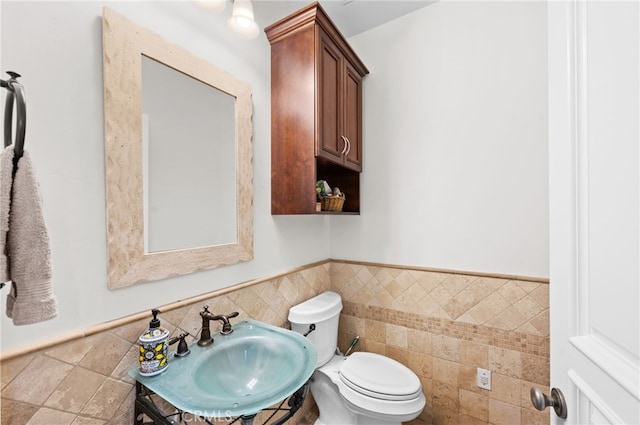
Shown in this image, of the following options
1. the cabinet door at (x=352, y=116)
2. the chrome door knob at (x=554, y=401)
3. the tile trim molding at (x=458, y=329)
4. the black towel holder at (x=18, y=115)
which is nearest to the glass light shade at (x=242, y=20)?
the cabinet door at (x=352, y=116)

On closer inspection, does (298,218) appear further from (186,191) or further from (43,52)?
(43,52)

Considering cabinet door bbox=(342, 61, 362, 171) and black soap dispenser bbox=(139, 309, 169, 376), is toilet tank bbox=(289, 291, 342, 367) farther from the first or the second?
cabinet door bbox=(342, 61, 362, 171)

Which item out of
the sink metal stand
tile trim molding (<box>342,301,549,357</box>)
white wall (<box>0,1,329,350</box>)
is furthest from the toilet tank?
white wall (<box>0,1,329,350</box>)

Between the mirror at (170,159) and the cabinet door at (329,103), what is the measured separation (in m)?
0.36

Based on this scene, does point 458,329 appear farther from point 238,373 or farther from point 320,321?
point 238,373

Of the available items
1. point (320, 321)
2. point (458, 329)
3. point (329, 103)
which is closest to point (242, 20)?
point (329, 103)

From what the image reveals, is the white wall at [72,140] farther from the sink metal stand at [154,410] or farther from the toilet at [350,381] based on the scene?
the toilet at [350,381]

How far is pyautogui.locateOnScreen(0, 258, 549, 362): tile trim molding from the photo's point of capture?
0.74m

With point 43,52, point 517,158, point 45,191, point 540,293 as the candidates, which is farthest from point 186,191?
point 540,293

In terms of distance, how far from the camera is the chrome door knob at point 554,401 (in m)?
0.62

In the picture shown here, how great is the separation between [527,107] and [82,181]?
1.92m

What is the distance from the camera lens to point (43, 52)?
2.44 ft

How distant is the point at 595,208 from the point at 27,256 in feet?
3.70

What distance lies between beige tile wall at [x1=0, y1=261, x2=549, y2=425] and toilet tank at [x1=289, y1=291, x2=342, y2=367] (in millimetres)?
74
